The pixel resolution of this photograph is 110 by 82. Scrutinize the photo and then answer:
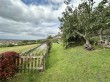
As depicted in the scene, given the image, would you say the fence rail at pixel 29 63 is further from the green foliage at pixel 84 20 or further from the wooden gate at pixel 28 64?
the green foliage at pixel 84 20

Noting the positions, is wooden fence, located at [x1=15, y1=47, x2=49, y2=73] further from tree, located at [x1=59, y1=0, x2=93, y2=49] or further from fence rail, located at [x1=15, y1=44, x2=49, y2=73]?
tree, located at [x1=59, y1=0, x2=93, y2=49]

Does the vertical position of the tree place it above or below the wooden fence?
above

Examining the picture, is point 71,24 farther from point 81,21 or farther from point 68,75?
point 68,75

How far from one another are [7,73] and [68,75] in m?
3.82

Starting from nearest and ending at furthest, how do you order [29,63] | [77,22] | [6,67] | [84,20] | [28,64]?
1. [6,67]
2. [28,64]
3. [29,63]
4. [84,20]
5. [77,22]

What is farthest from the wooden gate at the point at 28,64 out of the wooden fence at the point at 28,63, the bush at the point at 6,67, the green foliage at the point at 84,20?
the green foliage at the point at 84,20

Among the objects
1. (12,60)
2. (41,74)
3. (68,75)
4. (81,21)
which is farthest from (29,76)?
(81,21)

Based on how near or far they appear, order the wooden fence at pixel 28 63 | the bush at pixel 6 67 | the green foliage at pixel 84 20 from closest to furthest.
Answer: the bush at pixel 6 67, the wooden fence at pixel 28 63, the green foliage at pixel 84 20

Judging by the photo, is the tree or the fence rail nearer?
the fence rail

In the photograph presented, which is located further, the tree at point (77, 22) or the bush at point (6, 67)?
the tree at point (77, 22)

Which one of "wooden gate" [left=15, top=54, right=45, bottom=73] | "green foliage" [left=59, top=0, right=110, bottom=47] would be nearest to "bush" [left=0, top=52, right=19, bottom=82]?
"wooden gate" [left=15, top=54, right=45, bottom=73]

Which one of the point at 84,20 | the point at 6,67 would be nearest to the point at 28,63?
the point at 6,67

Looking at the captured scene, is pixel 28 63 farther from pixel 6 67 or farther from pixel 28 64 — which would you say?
pixel 6 67

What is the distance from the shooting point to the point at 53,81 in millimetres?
9117
